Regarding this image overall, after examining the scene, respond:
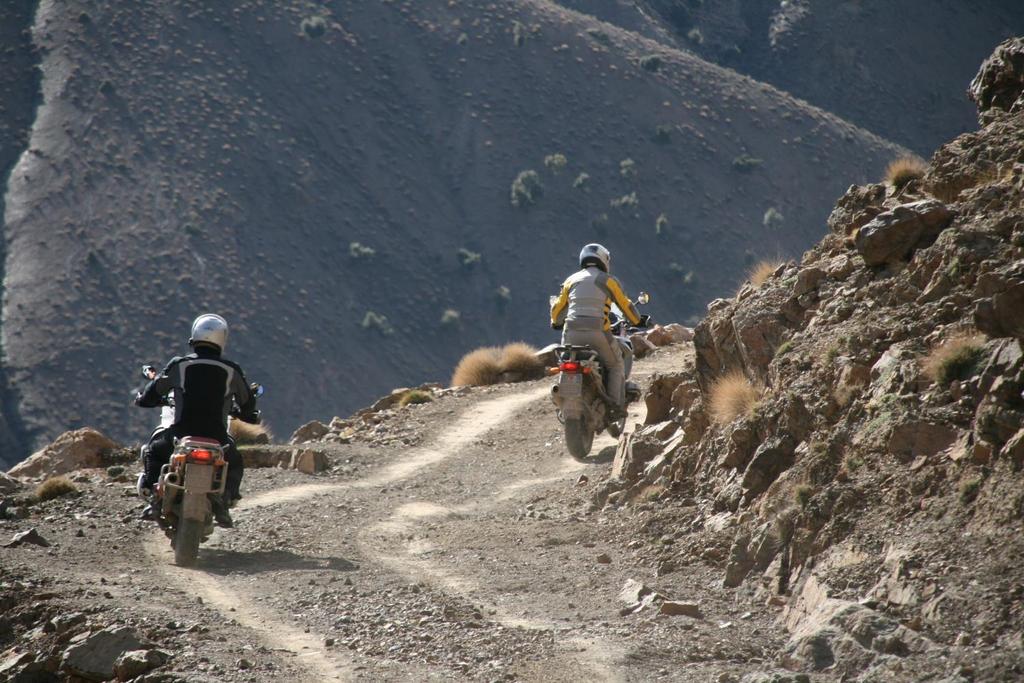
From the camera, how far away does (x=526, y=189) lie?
244 ft

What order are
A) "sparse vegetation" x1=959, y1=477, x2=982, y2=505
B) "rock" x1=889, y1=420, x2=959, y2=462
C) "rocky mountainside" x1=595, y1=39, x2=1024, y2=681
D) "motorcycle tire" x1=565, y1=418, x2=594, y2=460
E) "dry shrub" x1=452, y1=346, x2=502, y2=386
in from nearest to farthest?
"rocky mountainside" x1=595, y1=39, x2=1024, y2=681
"sparse vegetation" x1=959, y1=477, x2=982, y2=505
"rock" x1=889, y1=420, x2=959, y2=462
"motorcycle tire" x1=565, y1=418, x2=594, y2=460
"dry shrub" x1=452, y1=346, x2=502, y2=386

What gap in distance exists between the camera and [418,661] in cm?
708

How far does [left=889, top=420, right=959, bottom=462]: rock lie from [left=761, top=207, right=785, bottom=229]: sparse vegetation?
6913 centimetres

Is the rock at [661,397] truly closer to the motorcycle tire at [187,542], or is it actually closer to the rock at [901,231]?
the rock at [901,231]

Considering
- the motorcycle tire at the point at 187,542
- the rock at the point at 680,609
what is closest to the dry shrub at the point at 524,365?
the motorcycle tire at the point at 187,542

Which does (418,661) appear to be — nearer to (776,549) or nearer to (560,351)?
(776,549)

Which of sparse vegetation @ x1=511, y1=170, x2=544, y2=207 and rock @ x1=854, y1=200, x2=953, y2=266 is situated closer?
rock @ x1=854, y1=200, x2=953, y2=266

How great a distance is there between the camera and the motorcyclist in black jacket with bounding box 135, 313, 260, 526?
32.7 ft

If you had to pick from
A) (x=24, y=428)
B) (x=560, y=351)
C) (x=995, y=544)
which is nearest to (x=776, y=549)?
(x=995, y=544)

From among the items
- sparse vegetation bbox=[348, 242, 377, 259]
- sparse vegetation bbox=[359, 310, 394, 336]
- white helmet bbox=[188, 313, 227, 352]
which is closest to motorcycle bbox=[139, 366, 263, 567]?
white helmet bbox=[188, 313, 227, 352]

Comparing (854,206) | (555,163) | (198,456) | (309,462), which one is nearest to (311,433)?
(309,462)

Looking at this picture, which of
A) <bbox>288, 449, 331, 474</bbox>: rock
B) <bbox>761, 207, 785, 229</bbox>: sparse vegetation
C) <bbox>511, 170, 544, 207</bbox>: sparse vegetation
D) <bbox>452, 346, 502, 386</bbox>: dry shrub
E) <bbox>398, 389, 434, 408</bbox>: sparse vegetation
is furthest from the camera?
<bbox>761, 207, 785, 229</bbox>: sparse vegetation

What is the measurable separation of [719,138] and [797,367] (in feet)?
237

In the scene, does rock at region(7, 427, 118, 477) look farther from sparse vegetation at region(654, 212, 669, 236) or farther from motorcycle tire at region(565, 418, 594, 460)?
sparse vegetation at region(654, 212, 669, 236)
